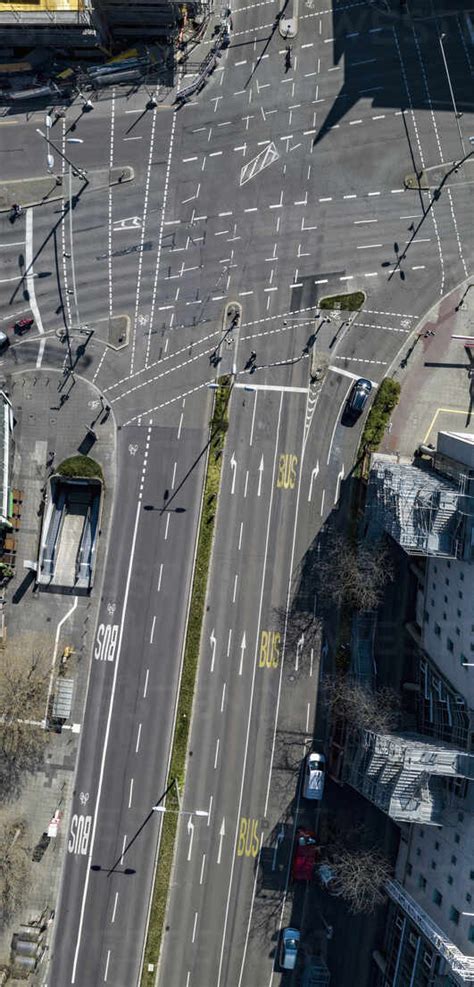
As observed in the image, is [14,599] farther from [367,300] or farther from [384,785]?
[367,300]

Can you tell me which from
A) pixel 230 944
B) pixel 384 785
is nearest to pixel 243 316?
pixel 384 785

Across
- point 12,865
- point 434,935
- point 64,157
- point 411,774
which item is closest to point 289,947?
point 434,935

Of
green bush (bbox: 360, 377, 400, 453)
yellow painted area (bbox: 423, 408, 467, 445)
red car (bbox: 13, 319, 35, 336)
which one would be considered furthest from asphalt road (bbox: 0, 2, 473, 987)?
yellow painted area (bbox: 423, 408, 467, 445)

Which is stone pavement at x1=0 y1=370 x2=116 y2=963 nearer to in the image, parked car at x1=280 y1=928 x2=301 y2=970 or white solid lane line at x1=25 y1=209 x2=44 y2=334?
white solid lane line at x1=25 y1=209 x2=44 y2=334

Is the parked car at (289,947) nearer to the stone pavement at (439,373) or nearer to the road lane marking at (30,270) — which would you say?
the stone pavement at (439,373)

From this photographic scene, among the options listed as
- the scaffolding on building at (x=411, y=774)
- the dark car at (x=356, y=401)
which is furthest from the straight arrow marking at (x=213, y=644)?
the dark car at (x=356, y=401)

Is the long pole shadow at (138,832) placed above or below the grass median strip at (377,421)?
below

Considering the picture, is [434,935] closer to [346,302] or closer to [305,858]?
[305,858]
